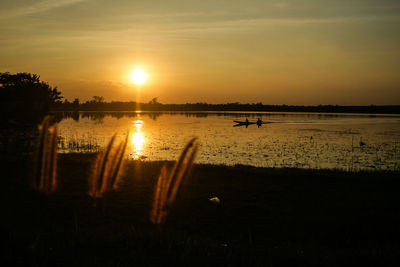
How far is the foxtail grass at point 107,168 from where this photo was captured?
4.86 meters

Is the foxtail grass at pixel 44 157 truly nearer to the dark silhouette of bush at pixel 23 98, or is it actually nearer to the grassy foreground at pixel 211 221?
the grassy foreground at pixel 211 221

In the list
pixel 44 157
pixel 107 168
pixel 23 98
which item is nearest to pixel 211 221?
pixel 107 168

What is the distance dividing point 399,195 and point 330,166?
11275 mm

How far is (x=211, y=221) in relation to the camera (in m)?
9.21

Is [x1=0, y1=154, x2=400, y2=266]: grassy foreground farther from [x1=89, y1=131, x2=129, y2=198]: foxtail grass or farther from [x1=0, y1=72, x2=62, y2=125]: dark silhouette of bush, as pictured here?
[x1=0, y1=72, x2=62, y2=125]: dark silhouette of bush

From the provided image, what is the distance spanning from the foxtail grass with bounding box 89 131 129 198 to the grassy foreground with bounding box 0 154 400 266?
836 mm

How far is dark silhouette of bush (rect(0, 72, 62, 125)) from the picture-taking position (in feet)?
170

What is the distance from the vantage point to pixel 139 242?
4680 mm

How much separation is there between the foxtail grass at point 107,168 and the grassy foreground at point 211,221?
84cm

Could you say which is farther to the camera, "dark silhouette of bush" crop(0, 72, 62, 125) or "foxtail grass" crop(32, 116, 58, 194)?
"dark silhouette of bush" crop(0, 72, 62, 125)

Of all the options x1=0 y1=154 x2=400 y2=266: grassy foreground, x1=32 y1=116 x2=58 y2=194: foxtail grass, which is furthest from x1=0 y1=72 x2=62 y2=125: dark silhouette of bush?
x1=32 y1=116 x2=58 y2=194: foxtail grass

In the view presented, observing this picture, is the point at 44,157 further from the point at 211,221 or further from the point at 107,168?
the point at 211,221

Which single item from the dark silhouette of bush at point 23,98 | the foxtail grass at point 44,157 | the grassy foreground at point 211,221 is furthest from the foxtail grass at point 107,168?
the dark silhouette of bush at point 23,98

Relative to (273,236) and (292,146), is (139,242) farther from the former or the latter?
(292,146)
